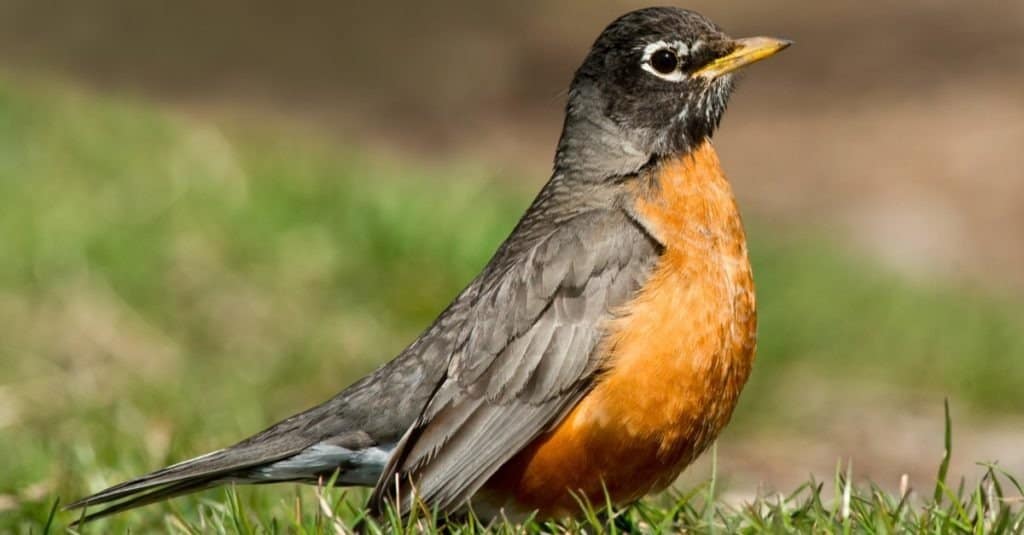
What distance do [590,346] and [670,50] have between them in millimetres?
1276

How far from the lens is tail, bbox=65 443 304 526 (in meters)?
5.29

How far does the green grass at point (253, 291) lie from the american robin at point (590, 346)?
4.83 feet

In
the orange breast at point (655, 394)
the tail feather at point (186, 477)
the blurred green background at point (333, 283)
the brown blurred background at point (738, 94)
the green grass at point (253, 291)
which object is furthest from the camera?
the brown blurred background at point (738, 94)

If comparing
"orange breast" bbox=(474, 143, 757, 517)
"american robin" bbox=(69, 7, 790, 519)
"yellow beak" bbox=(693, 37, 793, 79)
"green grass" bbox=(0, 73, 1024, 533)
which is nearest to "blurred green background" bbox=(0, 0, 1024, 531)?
"green grass" bbox=(0, 73, 1024, 533)

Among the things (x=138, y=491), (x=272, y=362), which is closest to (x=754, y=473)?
(x=272, y=362)

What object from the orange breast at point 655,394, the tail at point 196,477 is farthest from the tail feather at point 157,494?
the orange breast at point 655,394

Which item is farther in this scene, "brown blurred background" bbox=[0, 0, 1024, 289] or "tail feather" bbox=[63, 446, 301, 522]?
"brown blurred background" bbox=[0, 0, 1024, 289]

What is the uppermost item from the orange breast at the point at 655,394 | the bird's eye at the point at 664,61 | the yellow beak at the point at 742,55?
the bird's eye at the point at 664,61

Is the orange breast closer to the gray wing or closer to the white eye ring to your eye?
the gray wing

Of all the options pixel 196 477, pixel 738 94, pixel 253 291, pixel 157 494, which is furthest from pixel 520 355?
pixel 738 94

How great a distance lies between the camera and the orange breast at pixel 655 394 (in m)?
5.18

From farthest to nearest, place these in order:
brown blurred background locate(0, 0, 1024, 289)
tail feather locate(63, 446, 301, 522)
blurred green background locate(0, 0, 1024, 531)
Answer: brown blurred background locate(0, 0, 1024, 289)
blurred green background locate(0, 0, 1024, 531)
tail feather locate(63, 446, 301, 522)

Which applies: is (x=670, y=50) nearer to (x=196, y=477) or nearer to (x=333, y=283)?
(x=196, y=477)

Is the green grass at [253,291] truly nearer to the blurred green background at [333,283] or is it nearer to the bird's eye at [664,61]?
the blurred green background at [333,283]
